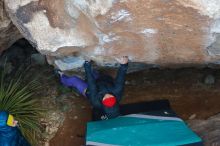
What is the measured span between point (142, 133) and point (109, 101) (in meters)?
0.60

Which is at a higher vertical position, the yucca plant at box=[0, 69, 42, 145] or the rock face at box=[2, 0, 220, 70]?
the rock face at box=[2, 0, 220, 70]

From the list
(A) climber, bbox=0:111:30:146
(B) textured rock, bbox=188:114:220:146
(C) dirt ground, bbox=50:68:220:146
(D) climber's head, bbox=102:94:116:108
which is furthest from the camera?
(C) dirt ground, bbox=50:68:220:146

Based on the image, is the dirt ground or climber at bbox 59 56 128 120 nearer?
climber at bbox 59 56 128 120

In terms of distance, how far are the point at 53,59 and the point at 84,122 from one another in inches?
42.5

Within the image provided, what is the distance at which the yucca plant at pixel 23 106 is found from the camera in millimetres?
6574

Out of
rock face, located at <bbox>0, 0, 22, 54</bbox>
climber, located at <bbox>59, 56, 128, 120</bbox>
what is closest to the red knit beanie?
climber, located at <bbox>59, 56, 128, 120</bbox>

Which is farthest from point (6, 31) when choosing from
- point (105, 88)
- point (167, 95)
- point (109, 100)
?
point (167, 95)

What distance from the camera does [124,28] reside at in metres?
5.35

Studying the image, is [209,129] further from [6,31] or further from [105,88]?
[6,31]

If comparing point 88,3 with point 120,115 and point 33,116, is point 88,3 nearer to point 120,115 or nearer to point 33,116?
point 120,115

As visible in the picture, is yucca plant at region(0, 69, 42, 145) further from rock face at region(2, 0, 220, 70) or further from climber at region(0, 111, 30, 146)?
rock face at region(2, 0, 220, 70)

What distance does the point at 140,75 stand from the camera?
7.28 metres

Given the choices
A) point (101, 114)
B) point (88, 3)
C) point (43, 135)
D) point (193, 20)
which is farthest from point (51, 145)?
point (193, 20)

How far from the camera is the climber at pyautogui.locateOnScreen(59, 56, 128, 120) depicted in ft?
19.6
